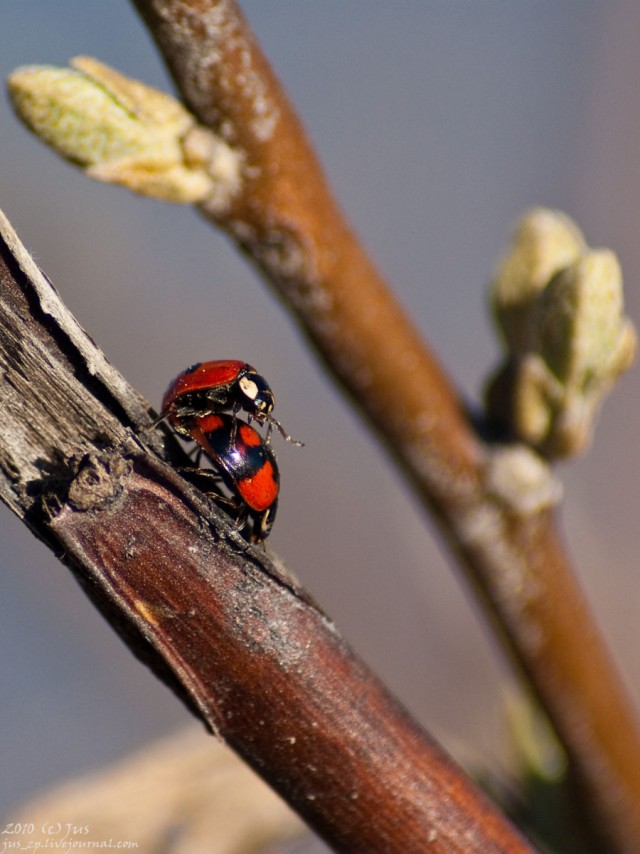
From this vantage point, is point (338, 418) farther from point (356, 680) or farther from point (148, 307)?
point (356, 680)

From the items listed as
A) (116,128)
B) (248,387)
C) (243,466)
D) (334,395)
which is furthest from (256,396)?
(334,395)

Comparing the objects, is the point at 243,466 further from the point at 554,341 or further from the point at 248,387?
the point at 554,341

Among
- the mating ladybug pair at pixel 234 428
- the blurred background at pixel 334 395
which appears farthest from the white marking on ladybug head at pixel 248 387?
the blurred background at pixel 334 395

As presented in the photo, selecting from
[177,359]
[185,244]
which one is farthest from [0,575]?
[185,244]

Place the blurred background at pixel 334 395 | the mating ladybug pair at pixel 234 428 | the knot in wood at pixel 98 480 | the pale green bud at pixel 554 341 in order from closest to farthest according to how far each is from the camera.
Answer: the knot in wood at pixel 98 480 < the mating ladybug pair at pixel 234 428 < the pale green bud at pixel 554 341 < the blurred background at pixel 334 395

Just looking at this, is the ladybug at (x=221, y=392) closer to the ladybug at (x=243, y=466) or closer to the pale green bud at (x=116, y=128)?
the ladybug at (x=243, y=466)

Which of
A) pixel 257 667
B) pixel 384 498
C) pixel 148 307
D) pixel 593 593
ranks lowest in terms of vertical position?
pixel 593 593
